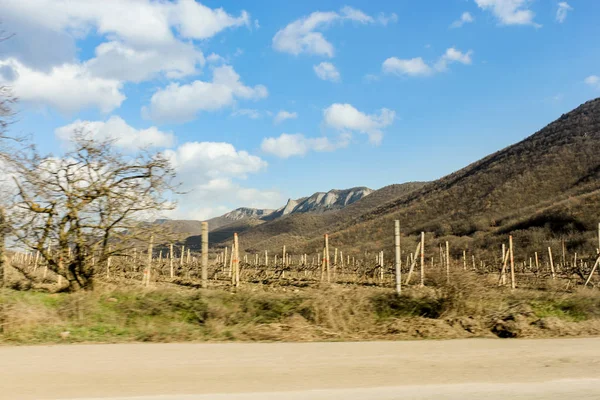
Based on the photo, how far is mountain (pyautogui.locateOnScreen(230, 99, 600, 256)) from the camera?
180 feet

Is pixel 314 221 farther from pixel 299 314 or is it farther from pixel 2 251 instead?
pixel 299 314

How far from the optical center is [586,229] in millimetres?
51156

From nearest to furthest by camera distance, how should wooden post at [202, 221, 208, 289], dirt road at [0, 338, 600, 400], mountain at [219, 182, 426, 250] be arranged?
dirt road at [0, 338, 600, 400]
wooden post at [202, 221, 208, 289]
mountain at [219, 182, 426, 250]

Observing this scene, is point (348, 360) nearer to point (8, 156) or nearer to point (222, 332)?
point (222, 332)

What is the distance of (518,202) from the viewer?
72.4 meters

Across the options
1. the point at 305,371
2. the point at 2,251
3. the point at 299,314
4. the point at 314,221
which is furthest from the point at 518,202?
the point at 305,371

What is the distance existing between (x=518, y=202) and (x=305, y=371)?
7420 centimetres

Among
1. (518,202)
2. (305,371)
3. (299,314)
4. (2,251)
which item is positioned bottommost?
(305,371)

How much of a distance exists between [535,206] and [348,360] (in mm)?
68423

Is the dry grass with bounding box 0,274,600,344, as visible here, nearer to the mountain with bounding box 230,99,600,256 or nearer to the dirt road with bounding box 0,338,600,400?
the dirt road with bounding box 0,338,600,400

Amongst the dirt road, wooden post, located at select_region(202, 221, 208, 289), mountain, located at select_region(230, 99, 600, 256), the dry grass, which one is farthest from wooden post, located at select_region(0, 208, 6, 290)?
mountain, located at select_region(230, 99, 600, 256)

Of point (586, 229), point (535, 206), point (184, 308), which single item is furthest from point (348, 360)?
point (535, 206)

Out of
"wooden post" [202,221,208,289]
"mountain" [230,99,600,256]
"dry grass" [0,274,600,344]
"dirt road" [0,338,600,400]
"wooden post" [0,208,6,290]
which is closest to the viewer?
"dirt road" [0,338,600,400]

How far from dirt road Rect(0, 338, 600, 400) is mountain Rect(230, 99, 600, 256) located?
45.7 metres
